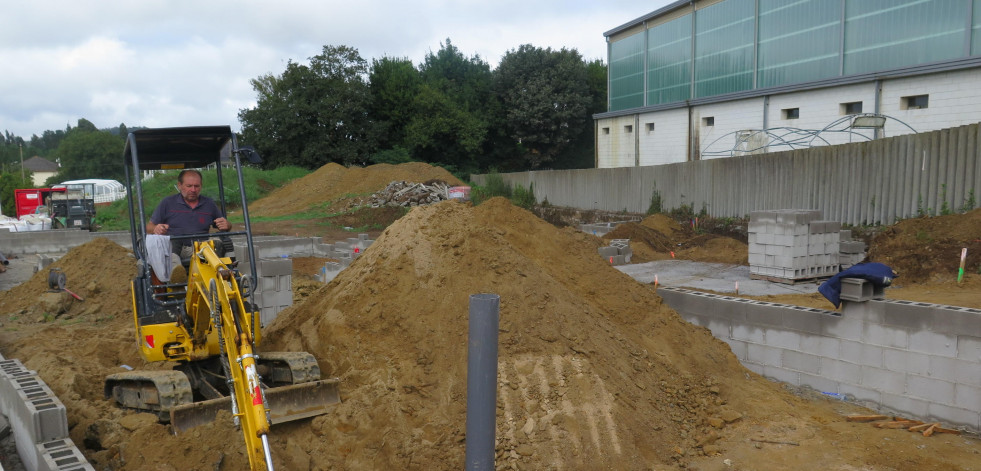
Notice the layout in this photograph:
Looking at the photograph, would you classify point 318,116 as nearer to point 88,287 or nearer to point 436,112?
point 436,112

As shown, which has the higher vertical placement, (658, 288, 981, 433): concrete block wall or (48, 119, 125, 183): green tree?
(48, 119, 125, 183): green tree

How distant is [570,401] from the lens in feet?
18.9

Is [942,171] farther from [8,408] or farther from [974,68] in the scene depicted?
[8,408]

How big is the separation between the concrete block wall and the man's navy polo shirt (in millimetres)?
5852

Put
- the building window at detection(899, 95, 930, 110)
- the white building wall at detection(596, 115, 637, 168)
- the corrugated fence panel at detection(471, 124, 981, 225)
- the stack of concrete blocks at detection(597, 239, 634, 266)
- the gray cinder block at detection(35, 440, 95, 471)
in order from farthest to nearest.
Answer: the white building wall at detection(596, 115, 637, 168) → the building window at detection(899, 95, 930, 110) → the stack of concrete blocks at detection(597, 239, 634, 266) → the corrugated fence panel at detection(471, 124, 981, 225) → the gray cinder block at detection(35, 440, 95, 471)

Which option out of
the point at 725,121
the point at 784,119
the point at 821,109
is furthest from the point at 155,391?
the point at 725,121

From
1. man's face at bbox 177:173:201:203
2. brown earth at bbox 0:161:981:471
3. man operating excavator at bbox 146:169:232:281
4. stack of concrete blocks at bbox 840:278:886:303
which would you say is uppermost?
man's face at bbox 177:173:201:203

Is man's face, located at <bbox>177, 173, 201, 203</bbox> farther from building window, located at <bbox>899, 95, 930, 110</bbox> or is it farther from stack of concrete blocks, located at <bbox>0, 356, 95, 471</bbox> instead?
building window, located at <bbox>899, 95, 930, 110</bbox>

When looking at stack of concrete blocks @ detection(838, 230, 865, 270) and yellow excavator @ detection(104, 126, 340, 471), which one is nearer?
yellow excavator @ detection(104, 126, 340, 471)

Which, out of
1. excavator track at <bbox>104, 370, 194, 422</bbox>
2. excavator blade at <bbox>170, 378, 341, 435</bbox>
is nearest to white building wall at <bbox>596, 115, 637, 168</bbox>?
excavator blade at <bbox>170, 378, 341, 435</bbox>

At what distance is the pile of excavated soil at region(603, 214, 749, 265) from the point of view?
16.0 metres

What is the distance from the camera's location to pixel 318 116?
133 ft

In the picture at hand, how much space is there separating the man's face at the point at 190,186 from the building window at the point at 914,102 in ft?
62.8

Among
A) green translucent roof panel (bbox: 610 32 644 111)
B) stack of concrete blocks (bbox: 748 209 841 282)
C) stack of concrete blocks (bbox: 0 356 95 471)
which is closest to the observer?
stack of concrete blocks (bbox: 0 356 95 471)
